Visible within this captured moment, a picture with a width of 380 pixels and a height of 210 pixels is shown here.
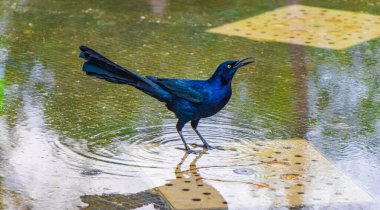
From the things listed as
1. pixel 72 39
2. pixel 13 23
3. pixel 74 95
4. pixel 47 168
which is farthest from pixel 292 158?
pixel 13 23

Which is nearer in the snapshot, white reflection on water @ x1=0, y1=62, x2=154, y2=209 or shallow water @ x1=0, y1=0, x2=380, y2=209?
white reflection on water @ x1=0, y1=62, x2=154, y2=209

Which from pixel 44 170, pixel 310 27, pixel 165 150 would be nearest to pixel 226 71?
pixel 165 150

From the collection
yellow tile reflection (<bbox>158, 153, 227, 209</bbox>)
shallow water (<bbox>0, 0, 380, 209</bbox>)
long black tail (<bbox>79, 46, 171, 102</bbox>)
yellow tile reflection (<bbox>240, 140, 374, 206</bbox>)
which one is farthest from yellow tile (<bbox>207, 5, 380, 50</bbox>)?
yellow tile reflection (<bbox>158, 153, 227, 209</bbox>)

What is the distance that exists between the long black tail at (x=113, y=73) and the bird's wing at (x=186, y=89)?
0.04 m

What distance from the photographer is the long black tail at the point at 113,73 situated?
581 centimetres

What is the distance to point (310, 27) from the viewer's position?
937cm

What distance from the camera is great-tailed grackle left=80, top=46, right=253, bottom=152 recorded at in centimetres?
584

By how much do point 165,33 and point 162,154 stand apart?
329cm

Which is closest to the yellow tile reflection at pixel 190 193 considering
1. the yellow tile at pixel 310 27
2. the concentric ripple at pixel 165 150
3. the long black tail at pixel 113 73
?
the concentric ripple at pixel 165 150

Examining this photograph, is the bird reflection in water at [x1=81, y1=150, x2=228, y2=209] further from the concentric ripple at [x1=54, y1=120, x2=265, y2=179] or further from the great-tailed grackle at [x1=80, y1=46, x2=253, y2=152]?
the great-tailed grackle at [x1=80, y1=46, x2=253, y2=152]

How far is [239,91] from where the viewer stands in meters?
7.45

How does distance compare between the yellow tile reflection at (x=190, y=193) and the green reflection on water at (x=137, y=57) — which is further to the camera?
the green reflection on water at (x=137, y=57)

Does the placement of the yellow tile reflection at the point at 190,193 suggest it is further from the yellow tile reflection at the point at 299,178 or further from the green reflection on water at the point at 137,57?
the green reflection on water at the point at 137,57

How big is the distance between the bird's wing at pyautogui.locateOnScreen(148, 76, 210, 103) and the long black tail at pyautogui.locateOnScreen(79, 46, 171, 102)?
0.04m
